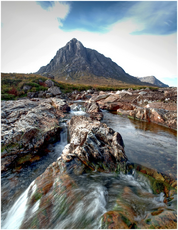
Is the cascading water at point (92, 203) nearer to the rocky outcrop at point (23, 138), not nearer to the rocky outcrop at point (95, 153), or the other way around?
the rocky outcrop at point (95, 153)

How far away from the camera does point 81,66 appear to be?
149250 millimetres

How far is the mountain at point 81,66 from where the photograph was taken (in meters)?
138

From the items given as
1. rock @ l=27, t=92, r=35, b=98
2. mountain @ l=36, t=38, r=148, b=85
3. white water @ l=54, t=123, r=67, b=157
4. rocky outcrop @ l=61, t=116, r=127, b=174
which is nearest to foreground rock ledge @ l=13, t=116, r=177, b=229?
rocky outcrop @ l=61, t=116, r=127, b=174

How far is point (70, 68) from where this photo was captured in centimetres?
A: 14325

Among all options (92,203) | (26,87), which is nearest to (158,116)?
(92,203)

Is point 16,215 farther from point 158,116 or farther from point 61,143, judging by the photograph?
point 158,116

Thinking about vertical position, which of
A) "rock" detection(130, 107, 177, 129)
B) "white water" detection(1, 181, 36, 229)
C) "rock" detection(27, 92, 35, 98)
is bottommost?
"white water" detection(1, 181, 36, 229)

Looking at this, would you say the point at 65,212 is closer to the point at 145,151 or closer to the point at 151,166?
the point at 151,166

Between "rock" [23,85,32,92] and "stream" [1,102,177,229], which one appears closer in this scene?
"stream" [1,102,177,229]

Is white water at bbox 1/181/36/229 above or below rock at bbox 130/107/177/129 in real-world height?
below

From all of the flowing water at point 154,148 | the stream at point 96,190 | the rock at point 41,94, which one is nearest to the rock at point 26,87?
the rock at point 41,94

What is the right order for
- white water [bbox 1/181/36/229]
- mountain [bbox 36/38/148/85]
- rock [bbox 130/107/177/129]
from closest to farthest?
1. white water [bbox 1/181/36/229]
2. rock [bbox 130/107/177/129]
3. mountain [bbox 36/38/148/85]

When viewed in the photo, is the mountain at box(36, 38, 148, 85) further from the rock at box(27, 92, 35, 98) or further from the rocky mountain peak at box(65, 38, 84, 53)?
the rock at box(27, 92, 35, 98)

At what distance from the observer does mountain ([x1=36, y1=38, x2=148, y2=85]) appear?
13788cm
